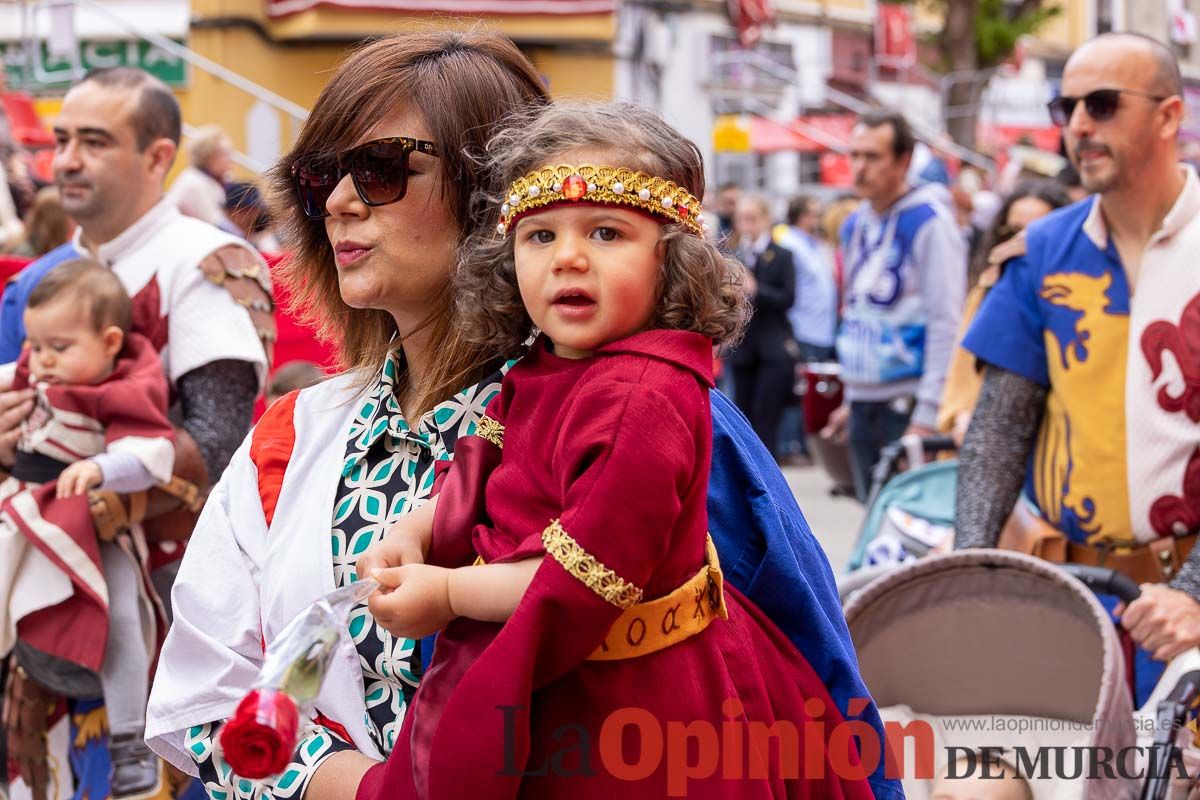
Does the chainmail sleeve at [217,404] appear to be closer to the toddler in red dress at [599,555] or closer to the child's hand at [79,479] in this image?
the child's hand at [79,479]

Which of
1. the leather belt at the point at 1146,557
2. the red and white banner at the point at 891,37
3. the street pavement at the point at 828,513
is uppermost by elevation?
the leather belt at the point at 1146,557

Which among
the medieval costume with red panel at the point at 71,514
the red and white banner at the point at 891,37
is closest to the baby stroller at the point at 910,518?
the medieval costume with red panel at the point at 71,514

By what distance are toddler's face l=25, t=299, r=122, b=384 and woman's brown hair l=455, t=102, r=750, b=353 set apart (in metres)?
1.88

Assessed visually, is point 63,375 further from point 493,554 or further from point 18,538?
point 493,554

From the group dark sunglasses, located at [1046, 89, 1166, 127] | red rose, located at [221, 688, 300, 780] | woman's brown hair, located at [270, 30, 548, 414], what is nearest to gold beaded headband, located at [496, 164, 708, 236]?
woman's brown hair, located at [270, 30, 548, 414]

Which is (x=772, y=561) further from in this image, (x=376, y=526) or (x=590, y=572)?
(x=376, y=526)

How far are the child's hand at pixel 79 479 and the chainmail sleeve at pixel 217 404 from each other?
28cm

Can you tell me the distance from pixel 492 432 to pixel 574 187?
0.34 metres

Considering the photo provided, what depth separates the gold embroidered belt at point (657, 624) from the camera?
1934 millimetres

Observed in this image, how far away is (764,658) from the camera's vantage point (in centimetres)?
208

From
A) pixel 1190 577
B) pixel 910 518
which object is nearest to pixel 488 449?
pixel 1190 577

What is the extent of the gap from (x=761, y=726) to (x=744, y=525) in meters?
0.30

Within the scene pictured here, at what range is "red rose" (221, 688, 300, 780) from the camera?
1.82 metres


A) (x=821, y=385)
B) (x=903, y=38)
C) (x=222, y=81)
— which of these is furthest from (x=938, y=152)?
(x=821, y=385)
